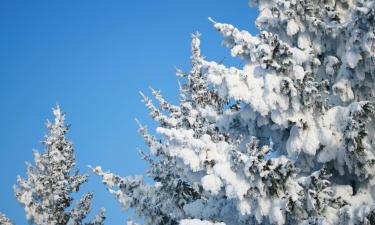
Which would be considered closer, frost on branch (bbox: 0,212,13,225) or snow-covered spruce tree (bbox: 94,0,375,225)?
snow-covered spruce tree (bbox: 94,0,375,225)

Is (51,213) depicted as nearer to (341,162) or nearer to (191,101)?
(191,101)

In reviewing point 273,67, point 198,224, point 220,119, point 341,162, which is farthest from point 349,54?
point 198,224

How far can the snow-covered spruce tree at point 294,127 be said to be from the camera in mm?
6270

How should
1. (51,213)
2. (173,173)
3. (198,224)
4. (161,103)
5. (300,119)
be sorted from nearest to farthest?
(198,224), (300,119), (173,173), (161,103), (51,213)

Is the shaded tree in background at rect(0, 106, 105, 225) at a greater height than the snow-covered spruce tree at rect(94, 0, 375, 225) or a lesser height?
greater

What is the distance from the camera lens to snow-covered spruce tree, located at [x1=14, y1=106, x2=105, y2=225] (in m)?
20.4

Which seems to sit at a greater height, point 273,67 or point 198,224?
point 273,67

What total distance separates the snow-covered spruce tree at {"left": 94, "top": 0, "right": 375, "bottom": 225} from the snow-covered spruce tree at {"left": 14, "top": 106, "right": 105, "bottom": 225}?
13.9 m

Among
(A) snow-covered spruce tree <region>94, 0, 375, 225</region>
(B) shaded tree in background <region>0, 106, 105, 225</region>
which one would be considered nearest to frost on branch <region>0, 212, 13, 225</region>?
(B) shaded tree in background <region>0, 106, 105, 225</region>

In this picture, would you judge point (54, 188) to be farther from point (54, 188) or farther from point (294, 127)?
point (294, 127)

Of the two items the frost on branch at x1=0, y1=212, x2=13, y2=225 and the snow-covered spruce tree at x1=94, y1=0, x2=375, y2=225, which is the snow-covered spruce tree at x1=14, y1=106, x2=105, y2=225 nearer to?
the frost on branch at x1=0, y1=212, x2=13, y2=225

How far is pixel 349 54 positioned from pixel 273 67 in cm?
149

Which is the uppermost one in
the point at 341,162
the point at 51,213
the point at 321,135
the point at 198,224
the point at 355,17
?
the point at 51,213

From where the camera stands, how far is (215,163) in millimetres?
7012
